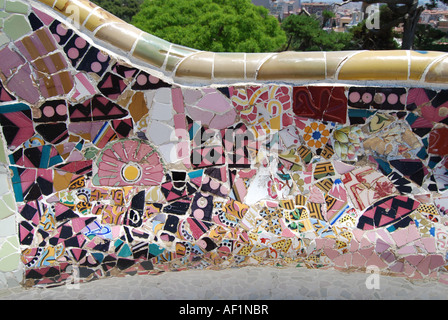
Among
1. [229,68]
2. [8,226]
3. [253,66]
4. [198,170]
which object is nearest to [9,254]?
[8,226]

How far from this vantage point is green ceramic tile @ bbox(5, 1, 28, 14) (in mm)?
2451

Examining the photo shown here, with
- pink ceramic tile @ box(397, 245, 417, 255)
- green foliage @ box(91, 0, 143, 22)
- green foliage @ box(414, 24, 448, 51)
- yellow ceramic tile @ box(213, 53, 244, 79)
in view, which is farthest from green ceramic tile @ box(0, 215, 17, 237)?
green foliage @ box(91, 0, 143, 22)

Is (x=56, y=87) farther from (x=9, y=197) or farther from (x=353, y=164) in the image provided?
(x=353, y=164)

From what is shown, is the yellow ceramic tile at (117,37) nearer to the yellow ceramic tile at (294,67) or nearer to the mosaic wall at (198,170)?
the mosaic wall at (198,170)

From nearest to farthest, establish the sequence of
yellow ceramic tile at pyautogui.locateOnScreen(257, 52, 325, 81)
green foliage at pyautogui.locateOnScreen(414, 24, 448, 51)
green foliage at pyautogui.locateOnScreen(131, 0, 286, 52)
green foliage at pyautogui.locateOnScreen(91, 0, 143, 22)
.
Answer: yellow ceramic tile at pyautogui.locateOnScreen(257, 52, 325, 81), green foliage at pyautogui.locateOnScreen(131, 0, 286, 52), green foliage at pyautogui.locateOnScreen(414, 24, 448, 51), green foliage at pyautogui.locateOnScreen(91, 0, 143, 22)

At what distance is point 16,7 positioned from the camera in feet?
8.07

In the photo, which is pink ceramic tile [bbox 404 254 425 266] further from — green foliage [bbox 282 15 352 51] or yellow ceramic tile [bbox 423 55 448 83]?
green foliage [bbox 282 15 352 51]

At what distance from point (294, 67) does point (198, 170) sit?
77cm

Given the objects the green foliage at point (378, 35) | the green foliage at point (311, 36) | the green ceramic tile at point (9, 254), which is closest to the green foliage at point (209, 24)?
the green foliage at point (311, 36)

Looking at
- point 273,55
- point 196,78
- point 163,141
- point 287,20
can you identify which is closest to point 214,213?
point 163,141

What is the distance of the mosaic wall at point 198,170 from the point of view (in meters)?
2.50

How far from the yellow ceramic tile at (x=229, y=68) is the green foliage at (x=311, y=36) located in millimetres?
15150

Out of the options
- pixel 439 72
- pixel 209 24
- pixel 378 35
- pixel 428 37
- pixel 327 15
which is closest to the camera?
pixel 439 72
